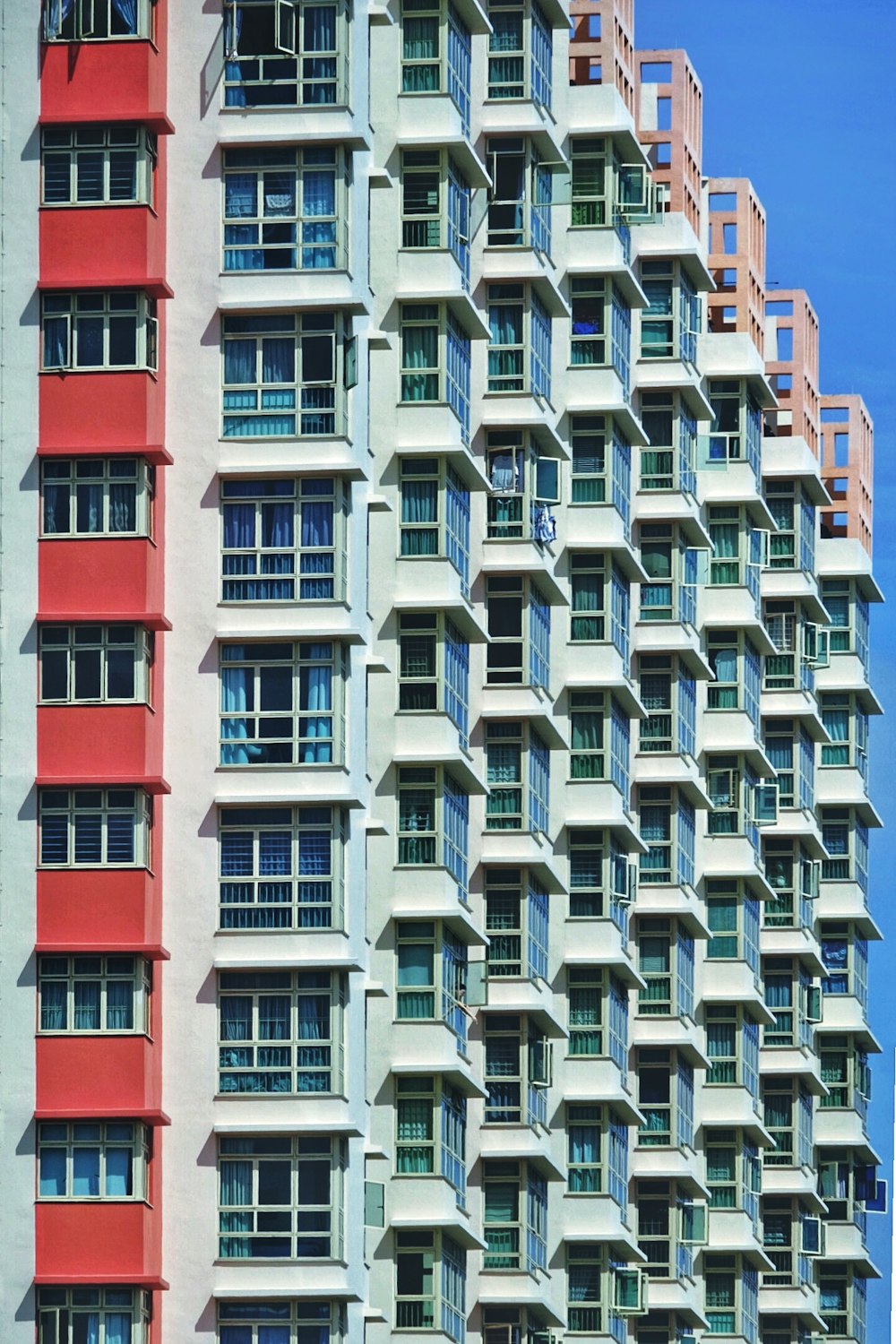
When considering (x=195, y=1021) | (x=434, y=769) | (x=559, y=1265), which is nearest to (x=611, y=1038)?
(x=559, y=1265)

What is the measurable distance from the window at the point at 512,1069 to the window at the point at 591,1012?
3.77 m

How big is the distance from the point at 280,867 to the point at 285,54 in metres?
A: 14.4

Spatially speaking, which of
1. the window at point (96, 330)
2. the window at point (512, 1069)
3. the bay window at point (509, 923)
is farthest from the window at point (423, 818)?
the window at point (96, 330)

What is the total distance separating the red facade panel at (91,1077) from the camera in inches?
2726

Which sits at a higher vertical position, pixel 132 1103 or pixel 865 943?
pixel 865 943

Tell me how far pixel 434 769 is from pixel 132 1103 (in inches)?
481

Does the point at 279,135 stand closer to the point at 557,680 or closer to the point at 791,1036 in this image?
the point at 557,680

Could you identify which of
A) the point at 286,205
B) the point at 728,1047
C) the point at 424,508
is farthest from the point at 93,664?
the point at 728,1047

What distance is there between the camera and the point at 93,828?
70.2 meters

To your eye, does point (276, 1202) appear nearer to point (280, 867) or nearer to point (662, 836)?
point (280, 867)

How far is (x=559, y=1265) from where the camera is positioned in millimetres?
88625

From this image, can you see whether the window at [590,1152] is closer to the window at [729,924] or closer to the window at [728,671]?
the window at [729,924]

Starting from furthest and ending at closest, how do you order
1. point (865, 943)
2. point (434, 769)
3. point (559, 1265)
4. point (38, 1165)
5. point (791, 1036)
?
point (865, 943), point (791, 1036), point (559, 1265), point (434, 769), point (38, 1165)

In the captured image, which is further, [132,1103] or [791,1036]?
[791,1036]
